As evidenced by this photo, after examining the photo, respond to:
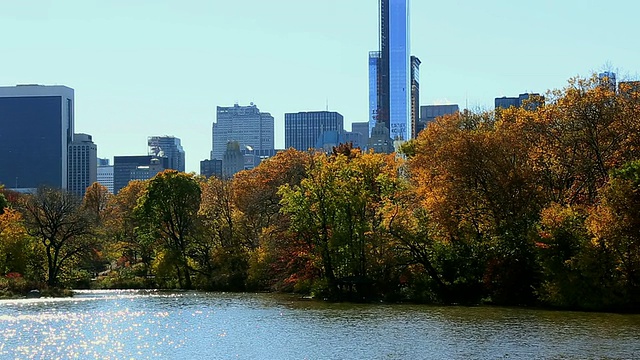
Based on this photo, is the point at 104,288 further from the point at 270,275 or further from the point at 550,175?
the point at 550,175

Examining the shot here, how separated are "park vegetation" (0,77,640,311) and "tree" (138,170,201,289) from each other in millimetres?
5288

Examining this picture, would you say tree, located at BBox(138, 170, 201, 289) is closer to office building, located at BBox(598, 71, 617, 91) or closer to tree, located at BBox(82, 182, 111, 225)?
office building, located at BBox(598, 71, 617, 91)

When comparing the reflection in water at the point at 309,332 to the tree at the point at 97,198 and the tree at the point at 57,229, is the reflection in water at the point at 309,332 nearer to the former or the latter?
the tree at the point at 57,229

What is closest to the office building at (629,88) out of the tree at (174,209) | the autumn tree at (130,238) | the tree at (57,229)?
the tree at (174,209)

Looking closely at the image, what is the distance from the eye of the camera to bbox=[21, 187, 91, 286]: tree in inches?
2943

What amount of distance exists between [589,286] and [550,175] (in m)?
8.97

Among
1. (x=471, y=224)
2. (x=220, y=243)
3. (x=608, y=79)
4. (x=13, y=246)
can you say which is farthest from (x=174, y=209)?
(x=608, y=79)

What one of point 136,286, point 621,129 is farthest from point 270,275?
point 621,129

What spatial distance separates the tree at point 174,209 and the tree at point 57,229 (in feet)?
19.3

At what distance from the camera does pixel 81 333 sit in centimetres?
3906

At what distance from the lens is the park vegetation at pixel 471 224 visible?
47719 mm

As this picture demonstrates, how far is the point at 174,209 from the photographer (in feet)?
261

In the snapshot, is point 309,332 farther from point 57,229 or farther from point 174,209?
point 57,229

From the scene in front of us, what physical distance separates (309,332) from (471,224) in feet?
68.8
